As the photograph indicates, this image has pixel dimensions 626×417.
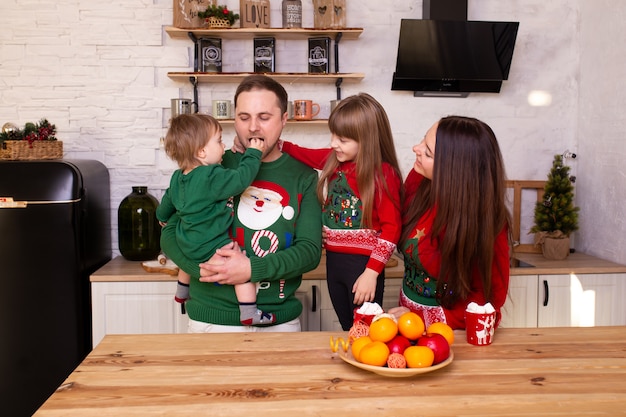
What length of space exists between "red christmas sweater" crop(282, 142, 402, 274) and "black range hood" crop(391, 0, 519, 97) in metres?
1.29

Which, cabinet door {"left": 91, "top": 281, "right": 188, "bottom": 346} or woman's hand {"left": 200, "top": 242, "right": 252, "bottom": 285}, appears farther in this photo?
cabinet door {"left": 91, "top": 281, "right": 188, "bottom": 346}

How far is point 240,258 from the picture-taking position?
1829 millimetres

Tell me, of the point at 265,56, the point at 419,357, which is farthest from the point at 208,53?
the point at 419,357

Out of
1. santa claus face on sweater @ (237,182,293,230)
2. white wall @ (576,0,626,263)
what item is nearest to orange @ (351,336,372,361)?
santa claus face on sweater @ (237,182,293,230)

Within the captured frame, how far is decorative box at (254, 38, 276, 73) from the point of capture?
3.33 m

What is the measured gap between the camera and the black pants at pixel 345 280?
7.15ft

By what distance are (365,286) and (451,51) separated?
5.83 ft

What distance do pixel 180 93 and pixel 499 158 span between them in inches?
84.3

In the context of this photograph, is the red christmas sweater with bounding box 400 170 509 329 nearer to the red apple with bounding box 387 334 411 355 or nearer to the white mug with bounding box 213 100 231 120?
the red apple with bounding box 387 334 411 355

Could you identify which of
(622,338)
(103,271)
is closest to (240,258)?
(622,338)

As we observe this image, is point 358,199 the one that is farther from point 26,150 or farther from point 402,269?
point 26,150

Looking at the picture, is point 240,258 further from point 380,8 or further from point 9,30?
point 9,30

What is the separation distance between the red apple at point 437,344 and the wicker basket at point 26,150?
2392 mm

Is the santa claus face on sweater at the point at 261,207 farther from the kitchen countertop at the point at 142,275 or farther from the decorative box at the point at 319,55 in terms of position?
the decorative box at the point at 319,55
